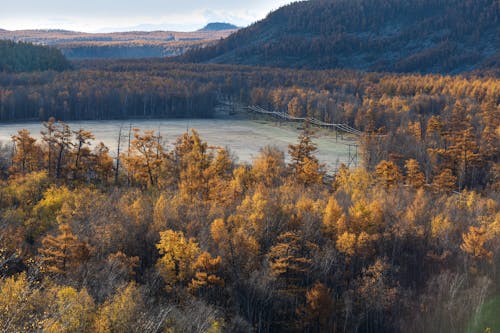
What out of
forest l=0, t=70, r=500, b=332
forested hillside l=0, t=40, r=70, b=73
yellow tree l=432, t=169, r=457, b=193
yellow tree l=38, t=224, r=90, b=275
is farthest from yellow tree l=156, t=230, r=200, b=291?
forested hillside l=0, t=40, r=70, b=73

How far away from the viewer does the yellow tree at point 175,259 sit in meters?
36.3

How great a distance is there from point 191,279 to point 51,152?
3203cm

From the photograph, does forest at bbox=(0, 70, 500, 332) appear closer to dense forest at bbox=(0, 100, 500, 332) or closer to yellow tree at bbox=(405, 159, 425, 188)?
dense forest at bbox=(0, 100, 500, 332)

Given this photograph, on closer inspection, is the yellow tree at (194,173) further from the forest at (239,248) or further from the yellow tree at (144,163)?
the yellow tree at (144,163)

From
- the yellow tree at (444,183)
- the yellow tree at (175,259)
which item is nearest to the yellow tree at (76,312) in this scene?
the yellow tree at (175,259)

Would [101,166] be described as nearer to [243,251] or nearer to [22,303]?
[243,251]

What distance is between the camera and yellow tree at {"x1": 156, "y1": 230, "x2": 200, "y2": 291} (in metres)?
36.3

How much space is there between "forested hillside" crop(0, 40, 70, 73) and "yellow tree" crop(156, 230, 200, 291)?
162 metres

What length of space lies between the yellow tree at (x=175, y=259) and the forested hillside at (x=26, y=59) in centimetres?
16242

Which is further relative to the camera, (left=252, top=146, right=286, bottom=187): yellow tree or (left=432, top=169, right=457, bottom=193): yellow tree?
(left=432, top=169, right=457, bottom=193): yellow tree

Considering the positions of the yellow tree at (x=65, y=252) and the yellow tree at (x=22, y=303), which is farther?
the yellow tree at (x=65, y=252)

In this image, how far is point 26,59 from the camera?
622 feet

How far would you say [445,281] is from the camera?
39.8 metres

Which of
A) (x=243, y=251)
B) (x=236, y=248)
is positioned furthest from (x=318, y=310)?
(x=236, y=248)
